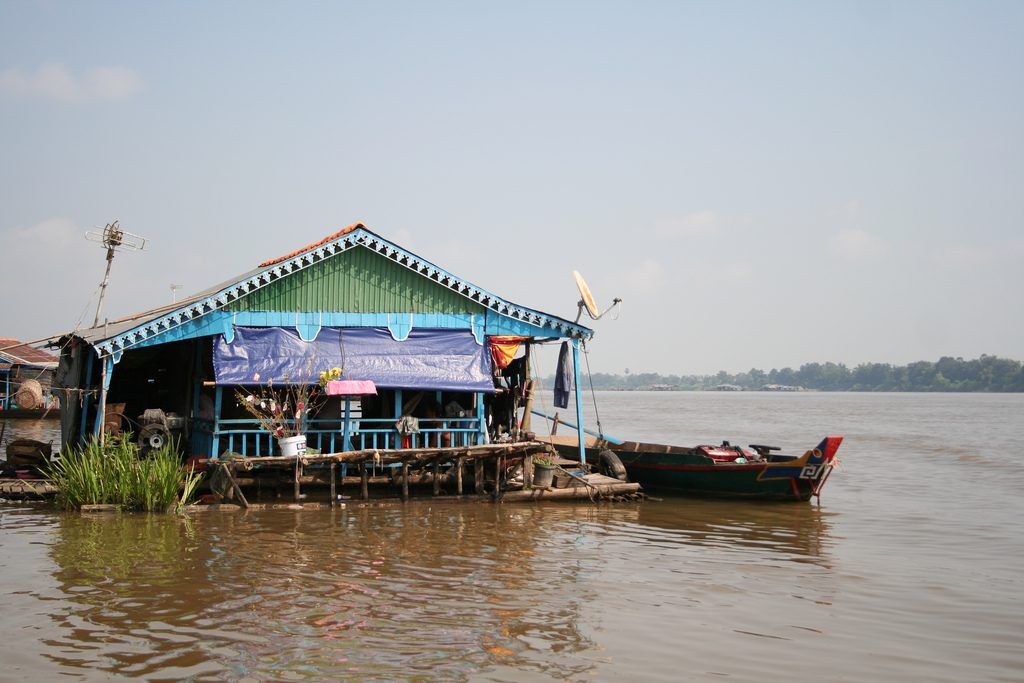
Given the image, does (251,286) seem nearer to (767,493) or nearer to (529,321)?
(529,321)

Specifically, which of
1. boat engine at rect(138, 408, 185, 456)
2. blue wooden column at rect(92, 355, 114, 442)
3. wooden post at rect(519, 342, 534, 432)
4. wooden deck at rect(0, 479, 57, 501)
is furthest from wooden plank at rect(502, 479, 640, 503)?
wooden deck at rect(0, 479, 57, 501)

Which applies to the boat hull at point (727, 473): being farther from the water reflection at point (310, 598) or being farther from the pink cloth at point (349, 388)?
the pink cloth at point (349, 388)

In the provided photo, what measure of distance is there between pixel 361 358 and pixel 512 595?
25.3 feet

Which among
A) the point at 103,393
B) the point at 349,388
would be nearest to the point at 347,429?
the point at 349,388

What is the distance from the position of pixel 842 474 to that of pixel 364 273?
55.0 feet

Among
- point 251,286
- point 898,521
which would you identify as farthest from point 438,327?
point 898,521

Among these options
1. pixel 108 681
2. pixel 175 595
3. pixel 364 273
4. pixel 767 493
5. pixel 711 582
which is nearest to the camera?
pixel 108 681

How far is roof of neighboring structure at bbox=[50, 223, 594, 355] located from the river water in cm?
336

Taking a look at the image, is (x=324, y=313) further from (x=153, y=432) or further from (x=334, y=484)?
(x=153, y=432)

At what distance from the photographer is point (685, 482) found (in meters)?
19.7

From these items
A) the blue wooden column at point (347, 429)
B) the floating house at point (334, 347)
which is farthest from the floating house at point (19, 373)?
the blue wooden column at point (347, 429)

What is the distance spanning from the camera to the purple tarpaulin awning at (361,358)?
16.2 m

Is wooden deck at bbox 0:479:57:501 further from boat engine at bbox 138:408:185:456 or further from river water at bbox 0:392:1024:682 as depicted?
boat engine at bbox 138:408:185:456

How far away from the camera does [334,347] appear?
16953 millimetres
